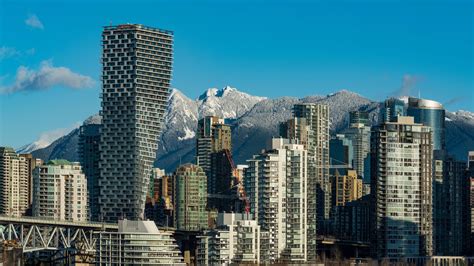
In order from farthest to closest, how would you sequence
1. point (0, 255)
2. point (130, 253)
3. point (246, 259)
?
point (246, 259)
point (130, 253)
point (0, 255)

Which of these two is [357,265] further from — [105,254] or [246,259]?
[105,254]

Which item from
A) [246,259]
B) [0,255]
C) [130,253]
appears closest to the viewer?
[0,255]

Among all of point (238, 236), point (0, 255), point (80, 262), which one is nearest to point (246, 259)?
point (238, 236)

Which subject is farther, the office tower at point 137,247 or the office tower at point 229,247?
the office tower at point 229,247

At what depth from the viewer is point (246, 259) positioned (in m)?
195

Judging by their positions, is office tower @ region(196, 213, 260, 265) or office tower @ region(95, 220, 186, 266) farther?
office tower @ region(196, 213, 260, 265)

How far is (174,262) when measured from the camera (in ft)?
573

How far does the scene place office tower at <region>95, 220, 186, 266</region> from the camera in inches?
6821

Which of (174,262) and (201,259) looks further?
(201,259)

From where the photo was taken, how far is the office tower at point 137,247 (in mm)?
173250

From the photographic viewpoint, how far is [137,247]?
571 feet

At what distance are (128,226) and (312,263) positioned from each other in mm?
30235

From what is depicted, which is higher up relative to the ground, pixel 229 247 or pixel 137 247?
pixel 229 247

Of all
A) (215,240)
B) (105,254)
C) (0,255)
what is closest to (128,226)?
(105,254)
